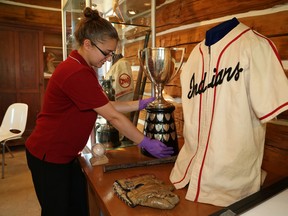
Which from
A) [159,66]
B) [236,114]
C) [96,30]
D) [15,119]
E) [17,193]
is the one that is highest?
Result: [96,30]

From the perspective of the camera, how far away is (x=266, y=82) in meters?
0.64

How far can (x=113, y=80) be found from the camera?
1.48 meters

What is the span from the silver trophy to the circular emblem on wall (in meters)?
0.34

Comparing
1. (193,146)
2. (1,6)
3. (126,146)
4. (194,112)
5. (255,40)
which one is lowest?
(126,146)

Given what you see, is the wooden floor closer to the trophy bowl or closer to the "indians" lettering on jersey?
the trophy bowl

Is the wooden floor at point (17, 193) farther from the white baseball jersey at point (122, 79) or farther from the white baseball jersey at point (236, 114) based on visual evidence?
the white baseball jersey at point (236, 114)

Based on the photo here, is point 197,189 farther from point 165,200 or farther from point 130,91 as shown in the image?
point 130,91

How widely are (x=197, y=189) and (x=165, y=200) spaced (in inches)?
4.0

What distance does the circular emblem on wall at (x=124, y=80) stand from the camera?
4.91 ft

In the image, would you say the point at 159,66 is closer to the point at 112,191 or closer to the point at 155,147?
the point at 155,147

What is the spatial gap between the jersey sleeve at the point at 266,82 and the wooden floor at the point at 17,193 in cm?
215

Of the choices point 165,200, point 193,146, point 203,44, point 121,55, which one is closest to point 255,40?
point 203,44

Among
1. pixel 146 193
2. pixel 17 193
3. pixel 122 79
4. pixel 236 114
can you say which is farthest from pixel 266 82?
pixel 17 193

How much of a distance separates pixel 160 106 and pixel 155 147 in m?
0.18
